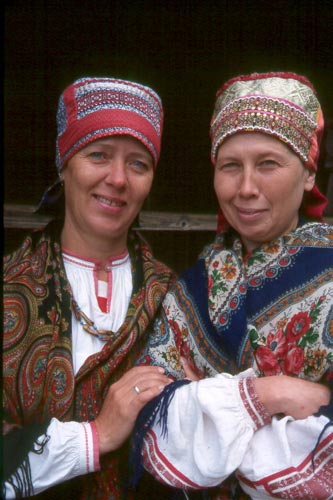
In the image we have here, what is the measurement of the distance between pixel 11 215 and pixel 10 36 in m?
0.80

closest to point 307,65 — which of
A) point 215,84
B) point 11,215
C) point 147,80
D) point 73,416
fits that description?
point 215,84

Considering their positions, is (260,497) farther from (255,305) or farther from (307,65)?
(307,65)

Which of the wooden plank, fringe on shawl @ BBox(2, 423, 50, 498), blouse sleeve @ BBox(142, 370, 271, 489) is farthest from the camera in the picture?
the wooden plank

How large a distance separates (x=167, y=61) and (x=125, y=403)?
2010 millimetres

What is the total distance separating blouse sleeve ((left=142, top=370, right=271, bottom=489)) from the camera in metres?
1.27

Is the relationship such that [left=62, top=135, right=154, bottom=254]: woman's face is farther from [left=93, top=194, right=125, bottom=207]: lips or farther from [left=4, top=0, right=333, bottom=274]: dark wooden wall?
[left=4, top=0, right=333, bottom=274]: dark wooden wall

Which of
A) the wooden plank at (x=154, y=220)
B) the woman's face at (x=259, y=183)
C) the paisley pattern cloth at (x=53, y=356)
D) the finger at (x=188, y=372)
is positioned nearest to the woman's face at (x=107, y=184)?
the paisley pattern cloth at (x=53, y=356)

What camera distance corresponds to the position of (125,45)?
269 cm

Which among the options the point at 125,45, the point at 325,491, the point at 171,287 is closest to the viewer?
the point at 325,491

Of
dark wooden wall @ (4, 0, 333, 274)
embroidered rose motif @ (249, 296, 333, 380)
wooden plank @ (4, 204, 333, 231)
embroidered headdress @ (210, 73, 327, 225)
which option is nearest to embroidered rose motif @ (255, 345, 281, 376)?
embroidered rose motif @ (249, 296, 333, 380)

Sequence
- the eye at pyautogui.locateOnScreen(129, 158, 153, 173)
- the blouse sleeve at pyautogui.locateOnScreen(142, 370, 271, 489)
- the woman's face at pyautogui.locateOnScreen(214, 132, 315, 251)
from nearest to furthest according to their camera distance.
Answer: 1. the blouse sleeve at pyautogui.locateOnScreen(142, 370, 271, 489)
2. the woman's face at pyautogui.locateOnScreen(214, 132, 315, 251)
3. the eye at pyautogui.locateOnScreen(129, 158, 153, 173)

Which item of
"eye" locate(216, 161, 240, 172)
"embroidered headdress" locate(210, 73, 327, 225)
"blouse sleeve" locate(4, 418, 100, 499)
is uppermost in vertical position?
"embroidered headdress" locate(210, 73, 327, 225)

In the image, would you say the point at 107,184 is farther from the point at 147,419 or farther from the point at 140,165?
the point at 147,419

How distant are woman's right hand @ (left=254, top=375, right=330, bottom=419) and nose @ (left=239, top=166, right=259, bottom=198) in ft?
1.63
